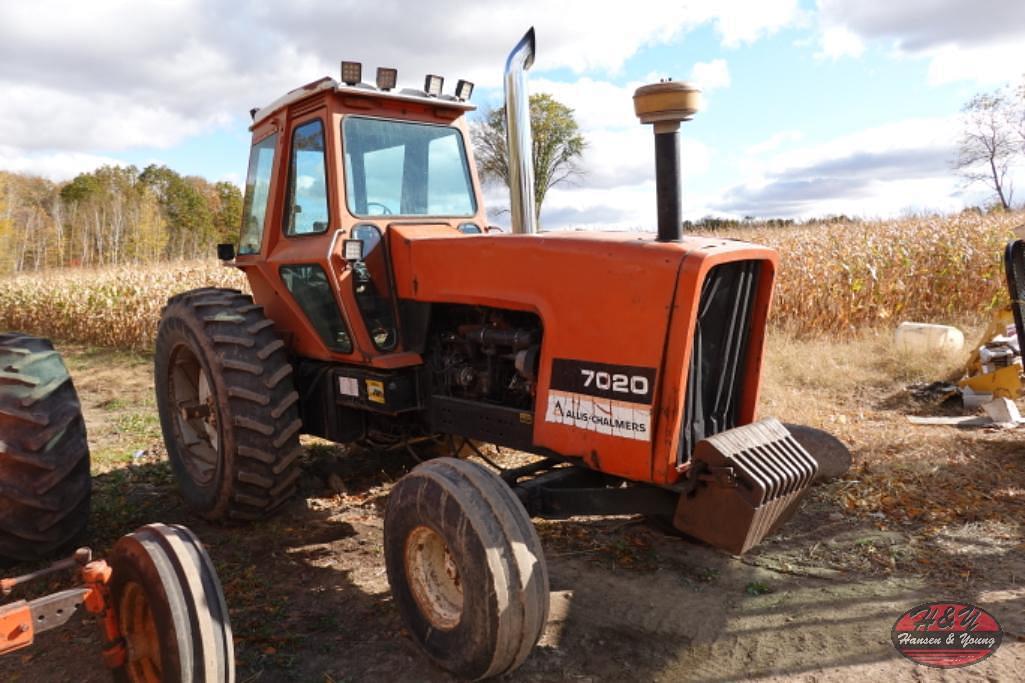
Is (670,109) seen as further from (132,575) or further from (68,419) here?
(68,419)

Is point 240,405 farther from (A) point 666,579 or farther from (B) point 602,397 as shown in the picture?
(A) point 666,579

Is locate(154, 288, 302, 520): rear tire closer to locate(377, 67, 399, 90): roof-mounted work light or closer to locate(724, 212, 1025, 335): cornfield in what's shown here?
locate(377, 67, 399, 90): roof-mounted work light

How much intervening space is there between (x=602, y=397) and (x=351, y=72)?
2404mm

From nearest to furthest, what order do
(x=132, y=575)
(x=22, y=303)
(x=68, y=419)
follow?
(x=132, y=575), (x=68, y=419), (x=22, y=303)

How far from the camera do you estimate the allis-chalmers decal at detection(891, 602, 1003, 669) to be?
3.07 meters

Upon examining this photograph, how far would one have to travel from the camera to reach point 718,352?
3.30m

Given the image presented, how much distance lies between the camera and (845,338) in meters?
10.6

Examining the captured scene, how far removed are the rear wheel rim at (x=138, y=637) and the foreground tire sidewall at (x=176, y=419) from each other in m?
1.52

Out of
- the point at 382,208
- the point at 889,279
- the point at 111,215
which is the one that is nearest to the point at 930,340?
the point at 889,279

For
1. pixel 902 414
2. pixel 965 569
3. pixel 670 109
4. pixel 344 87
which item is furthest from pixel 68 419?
pixel 902 414

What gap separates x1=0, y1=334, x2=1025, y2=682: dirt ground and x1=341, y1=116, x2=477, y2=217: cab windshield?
77.5 inches

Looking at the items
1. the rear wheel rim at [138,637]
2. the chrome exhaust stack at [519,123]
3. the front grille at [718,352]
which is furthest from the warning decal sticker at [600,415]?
the rear wheel rim at [138,637]

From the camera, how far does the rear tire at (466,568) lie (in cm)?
268

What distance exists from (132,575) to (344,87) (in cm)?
277
